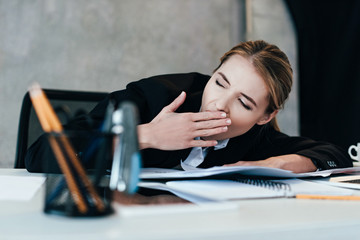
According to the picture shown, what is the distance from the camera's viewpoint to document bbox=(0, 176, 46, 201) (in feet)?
1.66

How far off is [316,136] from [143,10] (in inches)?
61.0

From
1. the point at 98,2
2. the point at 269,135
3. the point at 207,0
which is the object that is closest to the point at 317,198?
the point at 269,135

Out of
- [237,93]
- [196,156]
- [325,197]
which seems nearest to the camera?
[325,197]

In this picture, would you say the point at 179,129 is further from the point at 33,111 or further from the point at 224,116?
the point at 33,111

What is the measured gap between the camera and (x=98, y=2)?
265 centimetres

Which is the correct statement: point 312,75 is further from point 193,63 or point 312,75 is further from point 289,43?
point 193,63

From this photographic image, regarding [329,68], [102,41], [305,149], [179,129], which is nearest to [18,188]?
[179,129]

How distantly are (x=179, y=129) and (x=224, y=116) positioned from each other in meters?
0.13

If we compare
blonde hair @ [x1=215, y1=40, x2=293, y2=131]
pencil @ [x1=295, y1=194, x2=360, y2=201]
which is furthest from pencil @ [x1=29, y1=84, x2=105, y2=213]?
blonde hair @ [x1=215, y1=40, x2=293, y2=131]

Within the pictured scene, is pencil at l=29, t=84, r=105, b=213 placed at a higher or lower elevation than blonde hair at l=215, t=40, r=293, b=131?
lower

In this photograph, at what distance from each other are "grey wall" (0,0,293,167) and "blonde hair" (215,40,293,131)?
1.62 metres

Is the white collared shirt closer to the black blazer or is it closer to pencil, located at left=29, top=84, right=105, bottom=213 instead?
the black blazer

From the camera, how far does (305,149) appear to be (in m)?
1.08

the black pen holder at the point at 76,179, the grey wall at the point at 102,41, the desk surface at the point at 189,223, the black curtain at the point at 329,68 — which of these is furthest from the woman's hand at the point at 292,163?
the grey wall at the point at 102,41
